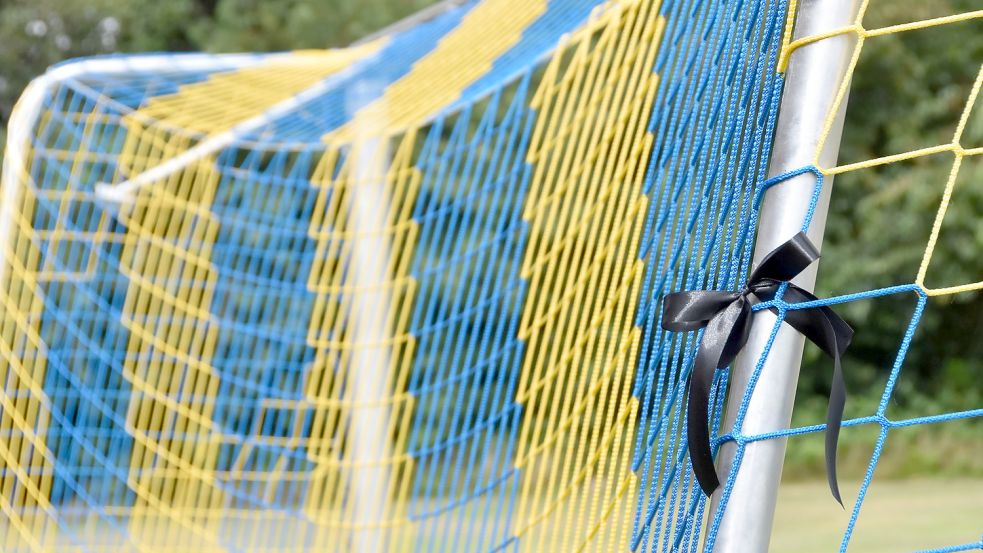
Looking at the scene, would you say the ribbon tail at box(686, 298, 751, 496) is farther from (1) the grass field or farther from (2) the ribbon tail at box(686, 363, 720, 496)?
(1) the grass field

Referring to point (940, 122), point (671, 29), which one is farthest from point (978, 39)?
point (671, 29)

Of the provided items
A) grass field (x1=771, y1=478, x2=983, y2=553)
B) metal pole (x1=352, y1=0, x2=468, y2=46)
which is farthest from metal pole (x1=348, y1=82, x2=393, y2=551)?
grass field (x1=771, y1=478, x2=983, y2=553)

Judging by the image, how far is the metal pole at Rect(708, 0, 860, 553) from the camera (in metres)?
0.78

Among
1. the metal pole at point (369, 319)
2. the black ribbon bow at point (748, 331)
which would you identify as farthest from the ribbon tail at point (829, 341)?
the metal pole at point (369, 319)

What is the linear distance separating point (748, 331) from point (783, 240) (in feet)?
0.23

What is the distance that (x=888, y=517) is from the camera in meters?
5.29

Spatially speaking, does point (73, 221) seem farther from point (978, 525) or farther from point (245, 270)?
point (978, 525)

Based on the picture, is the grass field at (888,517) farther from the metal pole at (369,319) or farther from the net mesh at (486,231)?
the metal pole at (369,319)

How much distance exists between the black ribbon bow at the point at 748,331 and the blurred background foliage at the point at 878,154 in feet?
19.7

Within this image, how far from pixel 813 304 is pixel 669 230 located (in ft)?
1.21

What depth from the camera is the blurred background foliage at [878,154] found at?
22.2 feet

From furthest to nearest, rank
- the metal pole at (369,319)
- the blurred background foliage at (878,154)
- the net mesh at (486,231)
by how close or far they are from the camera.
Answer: the blurred background foliage at (878,154) → the metal pole at (369,319) → the net mesh at (486,231)

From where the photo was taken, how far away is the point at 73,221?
5.89 m

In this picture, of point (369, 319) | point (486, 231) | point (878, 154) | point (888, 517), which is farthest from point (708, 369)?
point (878, 154)
